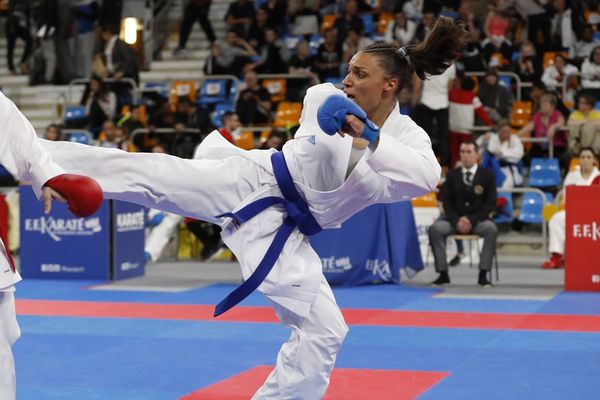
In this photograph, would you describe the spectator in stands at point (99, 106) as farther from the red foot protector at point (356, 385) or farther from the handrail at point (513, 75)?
the red foot protector at point (356, 385)

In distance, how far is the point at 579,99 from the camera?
49.4ft

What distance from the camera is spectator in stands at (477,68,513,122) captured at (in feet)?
52.7

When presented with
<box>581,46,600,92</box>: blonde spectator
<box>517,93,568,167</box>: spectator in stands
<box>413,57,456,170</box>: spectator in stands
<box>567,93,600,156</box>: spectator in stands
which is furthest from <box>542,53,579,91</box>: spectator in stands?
<box>413,57,456,170</box>: spectator in stands

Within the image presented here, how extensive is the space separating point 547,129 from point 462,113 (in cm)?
142

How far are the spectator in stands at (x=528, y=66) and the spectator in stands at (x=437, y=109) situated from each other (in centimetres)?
164

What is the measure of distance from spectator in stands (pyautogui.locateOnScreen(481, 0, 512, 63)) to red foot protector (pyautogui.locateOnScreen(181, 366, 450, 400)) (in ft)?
38.5

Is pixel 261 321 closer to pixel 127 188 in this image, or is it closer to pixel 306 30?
pixel 127 188

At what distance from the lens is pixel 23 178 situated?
12.9 ft

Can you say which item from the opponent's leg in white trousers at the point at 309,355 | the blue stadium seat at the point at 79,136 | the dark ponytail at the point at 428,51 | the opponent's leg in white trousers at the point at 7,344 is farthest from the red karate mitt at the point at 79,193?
the blue stadium seat at the point at 79,136

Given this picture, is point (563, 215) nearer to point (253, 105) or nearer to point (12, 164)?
point (253, 105)

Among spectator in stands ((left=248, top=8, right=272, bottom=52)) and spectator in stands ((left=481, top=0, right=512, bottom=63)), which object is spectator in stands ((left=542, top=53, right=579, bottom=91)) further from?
spectator in stands ((left=248, top=8, right=272, bottom=52))

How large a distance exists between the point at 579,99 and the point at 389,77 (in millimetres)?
10962

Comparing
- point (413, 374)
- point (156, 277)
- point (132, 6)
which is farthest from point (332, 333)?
point (132, 6)

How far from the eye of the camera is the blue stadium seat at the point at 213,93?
721 inches
